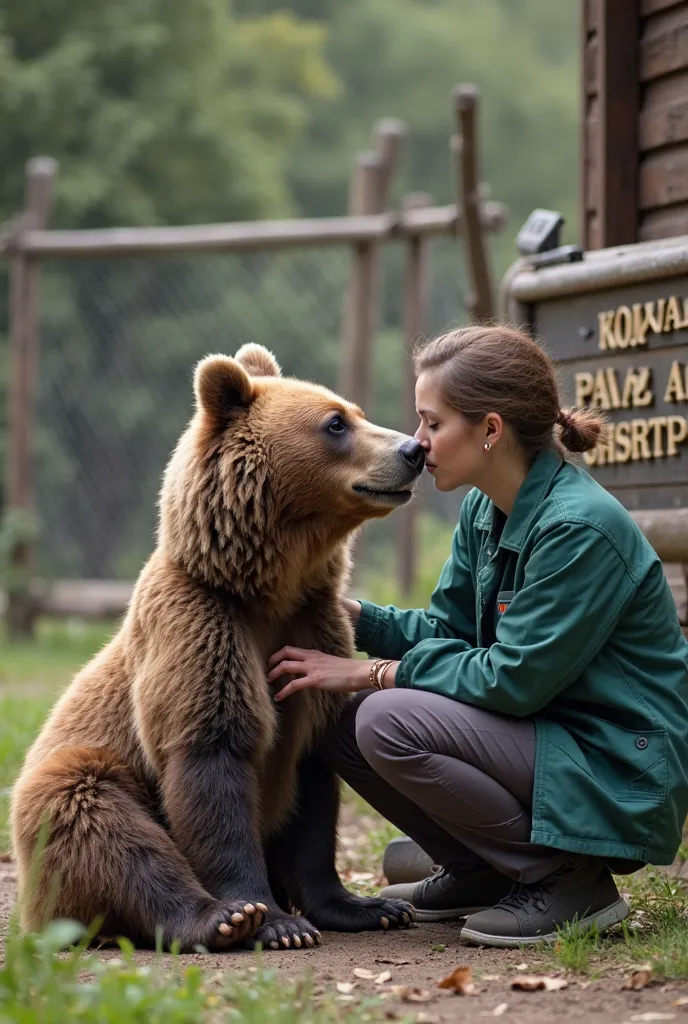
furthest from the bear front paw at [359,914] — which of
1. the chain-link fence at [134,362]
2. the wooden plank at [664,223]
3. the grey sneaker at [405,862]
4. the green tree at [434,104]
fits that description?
the green tree at [434,104]

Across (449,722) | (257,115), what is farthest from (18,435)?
(257,115)

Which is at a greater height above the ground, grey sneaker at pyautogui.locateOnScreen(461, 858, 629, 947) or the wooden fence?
the wooden fence

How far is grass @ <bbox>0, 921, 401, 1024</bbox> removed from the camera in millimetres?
2506

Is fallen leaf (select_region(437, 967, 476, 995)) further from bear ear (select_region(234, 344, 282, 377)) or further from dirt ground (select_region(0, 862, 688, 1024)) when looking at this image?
bear ear (select_region(234, 344, 282, 377))

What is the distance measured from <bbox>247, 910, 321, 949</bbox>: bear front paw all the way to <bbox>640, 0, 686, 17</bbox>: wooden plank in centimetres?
367

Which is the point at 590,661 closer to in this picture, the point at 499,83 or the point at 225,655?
the point at 225,655

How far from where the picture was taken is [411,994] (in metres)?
3.05

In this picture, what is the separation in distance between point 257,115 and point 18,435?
15050 mm

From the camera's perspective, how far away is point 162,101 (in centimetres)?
2148

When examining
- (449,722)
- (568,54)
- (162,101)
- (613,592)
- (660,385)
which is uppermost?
(568,54)

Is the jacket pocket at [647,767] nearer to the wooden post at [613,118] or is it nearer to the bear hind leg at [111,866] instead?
the bear hind leg at [111,866]

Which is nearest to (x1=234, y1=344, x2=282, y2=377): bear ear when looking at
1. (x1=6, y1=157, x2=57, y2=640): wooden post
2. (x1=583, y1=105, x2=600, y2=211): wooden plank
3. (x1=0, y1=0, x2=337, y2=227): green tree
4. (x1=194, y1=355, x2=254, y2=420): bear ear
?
(x1=194, y1=355, x2=254, y2=420): bear ear

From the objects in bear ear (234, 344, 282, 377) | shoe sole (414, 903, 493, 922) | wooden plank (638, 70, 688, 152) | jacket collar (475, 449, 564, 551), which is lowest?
shoe sole (414, 903, 493, 922)

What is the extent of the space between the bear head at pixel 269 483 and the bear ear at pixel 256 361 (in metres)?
0.37
